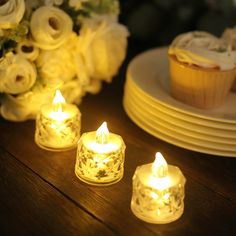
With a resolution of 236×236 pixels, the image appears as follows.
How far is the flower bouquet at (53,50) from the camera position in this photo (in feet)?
3.76

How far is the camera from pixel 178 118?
3.75 feet

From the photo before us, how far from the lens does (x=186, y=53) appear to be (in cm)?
122

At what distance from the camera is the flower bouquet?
1146 mm

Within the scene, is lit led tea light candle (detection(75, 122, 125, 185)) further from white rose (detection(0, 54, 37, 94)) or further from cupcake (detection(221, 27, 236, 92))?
cupcake (detection(221, 27, 236, 92))

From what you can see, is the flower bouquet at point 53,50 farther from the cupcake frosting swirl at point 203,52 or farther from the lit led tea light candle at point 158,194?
the lit led tea light candle at point 158,194

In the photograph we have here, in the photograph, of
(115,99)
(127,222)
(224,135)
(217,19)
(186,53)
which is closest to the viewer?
(127,222)

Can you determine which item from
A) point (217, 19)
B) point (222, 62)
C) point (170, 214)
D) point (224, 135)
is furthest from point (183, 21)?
point (170, 214)

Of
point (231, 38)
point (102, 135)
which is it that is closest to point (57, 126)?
point (102, 135)

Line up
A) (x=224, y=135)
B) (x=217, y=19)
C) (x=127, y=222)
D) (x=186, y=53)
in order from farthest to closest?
(x=217, y=19) < (x=186, y=53) < (x=224, y=135) < (x=127, y=222)

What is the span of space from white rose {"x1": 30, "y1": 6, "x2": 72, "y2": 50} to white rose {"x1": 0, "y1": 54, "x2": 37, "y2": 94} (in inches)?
2.6

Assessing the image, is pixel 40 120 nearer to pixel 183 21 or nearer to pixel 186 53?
pixel 186 53

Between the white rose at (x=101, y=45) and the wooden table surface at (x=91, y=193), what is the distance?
20cm

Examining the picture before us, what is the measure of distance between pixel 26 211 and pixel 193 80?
23.0 inches

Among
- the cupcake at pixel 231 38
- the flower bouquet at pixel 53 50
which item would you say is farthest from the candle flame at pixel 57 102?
the cupcake at pixel 231 38
